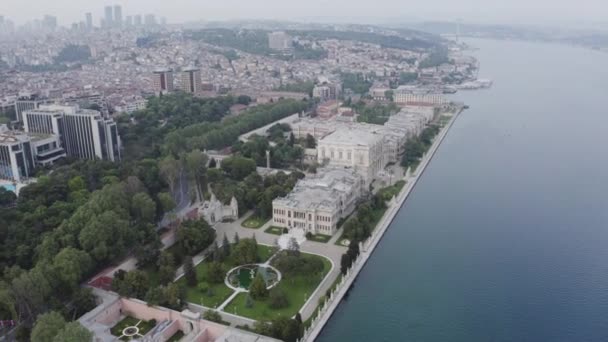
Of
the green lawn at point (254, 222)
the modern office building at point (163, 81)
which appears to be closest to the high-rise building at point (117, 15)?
the modern office building at point (163, 81)

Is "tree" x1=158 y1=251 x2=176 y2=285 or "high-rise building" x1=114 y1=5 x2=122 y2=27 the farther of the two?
"high-rise building" x1=114 y1=5 x2=122 y2=27

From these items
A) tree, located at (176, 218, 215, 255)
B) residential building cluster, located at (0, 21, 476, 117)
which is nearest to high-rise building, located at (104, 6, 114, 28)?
residential building cluster, located at (0, 21, 476, 117)

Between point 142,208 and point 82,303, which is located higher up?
point 142,208

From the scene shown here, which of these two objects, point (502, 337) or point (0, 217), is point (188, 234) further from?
point (502, 337)

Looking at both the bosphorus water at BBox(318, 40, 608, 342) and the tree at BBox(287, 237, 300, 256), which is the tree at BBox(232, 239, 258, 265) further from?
the bosphorus water at BBox(318, 40, 608, 342)

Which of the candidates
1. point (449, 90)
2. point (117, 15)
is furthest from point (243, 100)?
point (117, 15)

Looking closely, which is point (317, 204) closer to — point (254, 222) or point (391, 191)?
point (254, 222)
